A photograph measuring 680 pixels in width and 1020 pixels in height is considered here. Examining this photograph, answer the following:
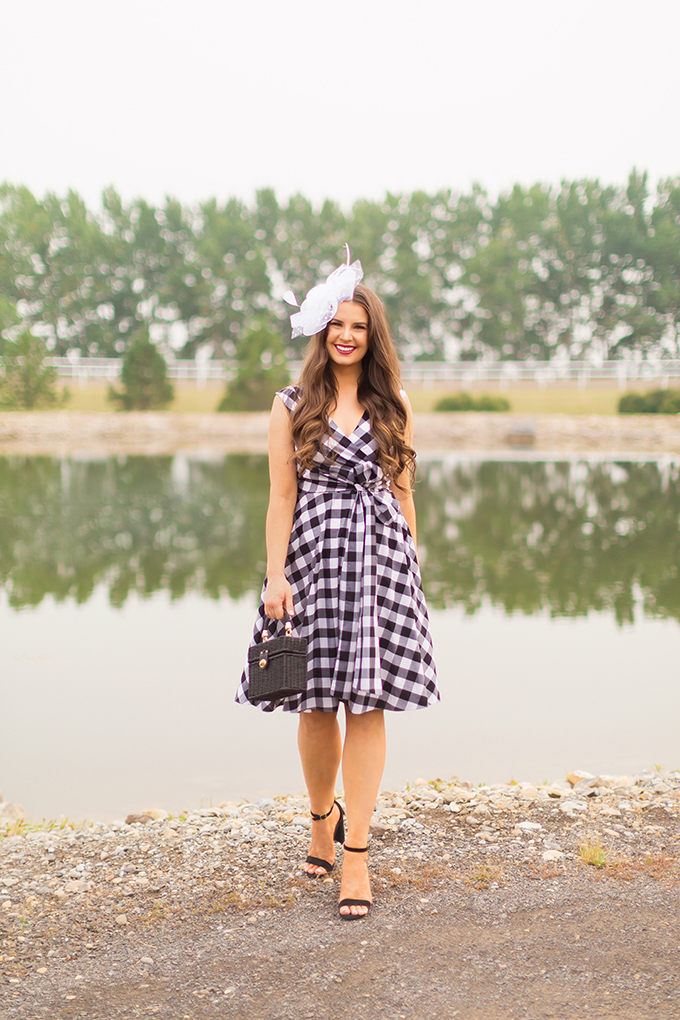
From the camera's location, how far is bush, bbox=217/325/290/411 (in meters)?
35.7

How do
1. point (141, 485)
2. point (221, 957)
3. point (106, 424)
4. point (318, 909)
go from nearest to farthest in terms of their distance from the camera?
point (221, 957)
point (318, 909)
point (141, 485)
point (106, 424)

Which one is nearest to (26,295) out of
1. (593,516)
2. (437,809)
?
(593,516)

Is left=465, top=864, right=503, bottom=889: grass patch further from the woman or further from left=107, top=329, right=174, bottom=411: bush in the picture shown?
left=107, top=329, right=174, bottom=411: bush

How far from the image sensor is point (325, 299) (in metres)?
3.29

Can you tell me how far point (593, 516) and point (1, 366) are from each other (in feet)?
92.0

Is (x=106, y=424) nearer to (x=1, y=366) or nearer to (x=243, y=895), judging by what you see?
(x=1, y=366)

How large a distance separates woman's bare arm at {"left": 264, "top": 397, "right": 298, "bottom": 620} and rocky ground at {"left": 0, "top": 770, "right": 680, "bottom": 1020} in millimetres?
981

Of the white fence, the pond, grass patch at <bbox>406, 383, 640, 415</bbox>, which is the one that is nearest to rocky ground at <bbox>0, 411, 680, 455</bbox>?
grass patch at <bbox>406, 383, 640, 415</bbox>

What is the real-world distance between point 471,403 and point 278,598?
109 ft

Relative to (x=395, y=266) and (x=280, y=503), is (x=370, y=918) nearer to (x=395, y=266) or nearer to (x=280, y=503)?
(x=280, y=503)

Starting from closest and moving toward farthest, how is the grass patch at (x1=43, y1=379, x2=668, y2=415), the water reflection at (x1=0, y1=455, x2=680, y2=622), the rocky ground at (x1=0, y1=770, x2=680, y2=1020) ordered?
1. the rocky ground at (x1=0, y1=770, x2=680, y2=1020)
2. the water reflection at (x1=0, y1=455, x2=680, y2=622)
3. the grass patch at (x1=43, y1=379, x2=668, y2=415)

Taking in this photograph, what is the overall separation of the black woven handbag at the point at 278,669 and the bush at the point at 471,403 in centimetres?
3324

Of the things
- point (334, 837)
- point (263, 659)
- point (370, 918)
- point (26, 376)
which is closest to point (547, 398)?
point (26, 376)

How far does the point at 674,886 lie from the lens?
3.12 meters
